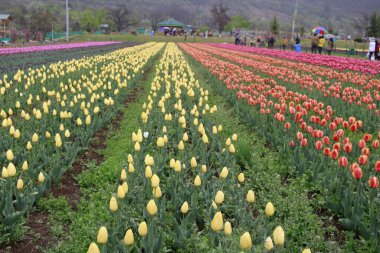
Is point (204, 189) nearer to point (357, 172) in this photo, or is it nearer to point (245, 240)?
point (357, 172)

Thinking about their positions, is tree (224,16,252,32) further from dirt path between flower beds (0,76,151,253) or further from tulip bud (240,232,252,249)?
tulip bud (240,232,252,249)

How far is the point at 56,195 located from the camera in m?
5.16

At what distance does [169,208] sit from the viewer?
4629 millimetres

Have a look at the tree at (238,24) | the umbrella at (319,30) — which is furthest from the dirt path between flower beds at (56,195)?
the tree at (238,24)

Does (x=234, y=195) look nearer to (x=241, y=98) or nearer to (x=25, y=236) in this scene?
(x=25, y=236)

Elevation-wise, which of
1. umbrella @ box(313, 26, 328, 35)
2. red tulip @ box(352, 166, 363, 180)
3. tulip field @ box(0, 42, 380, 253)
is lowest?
tulip field @ box(0, 42, 380, 253)

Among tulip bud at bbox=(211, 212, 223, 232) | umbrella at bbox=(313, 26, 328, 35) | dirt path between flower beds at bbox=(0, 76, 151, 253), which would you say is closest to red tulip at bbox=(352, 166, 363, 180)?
tulip bud at bbox=(211, 212, 223, 232)

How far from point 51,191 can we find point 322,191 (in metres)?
3.42

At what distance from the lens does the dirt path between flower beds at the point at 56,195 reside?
160 inches

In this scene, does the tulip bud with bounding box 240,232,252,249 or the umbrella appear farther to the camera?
the umbrella

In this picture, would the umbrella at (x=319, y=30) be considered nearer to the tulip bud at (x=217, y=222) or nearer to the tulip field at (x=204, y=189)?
the tulip field at (x=204, y=189)

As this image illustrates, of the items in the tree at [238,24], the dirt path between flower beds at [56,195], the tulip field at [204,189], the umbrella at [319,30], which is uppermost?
the tree at [238,24]

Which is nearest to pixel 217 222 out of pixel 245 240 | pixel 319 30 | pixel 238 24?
pixel 245 240

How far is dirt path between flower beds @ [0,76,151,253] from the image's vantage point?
405 cm
